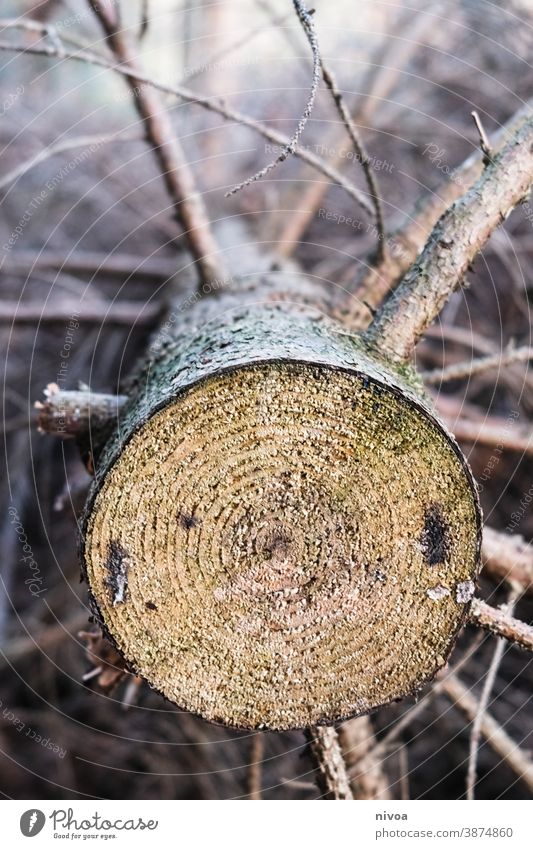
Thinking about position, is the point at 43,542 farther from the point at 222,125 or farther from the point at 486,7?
the point at 486,7

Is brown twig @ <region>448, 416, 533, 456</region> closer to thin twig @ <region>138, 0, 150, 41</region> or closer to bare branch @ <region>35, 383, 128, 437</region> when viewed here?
bare branch @ <region>35, 383, 128, 437</region>

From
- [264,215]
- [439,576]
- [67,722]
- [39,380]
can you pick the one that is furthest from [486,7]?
[67,722]

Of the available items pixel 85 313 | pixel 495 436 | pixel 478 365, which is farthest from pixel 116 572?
pixel 85 313

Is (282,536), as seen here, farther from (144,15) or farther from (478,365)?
(144,15)

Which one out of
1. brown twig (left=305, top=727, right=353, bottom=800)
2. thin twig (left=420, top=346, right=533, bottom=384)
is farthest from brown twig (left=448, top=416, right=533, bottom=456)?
brown twig (left=305, top=727, right=353, bottom=800)

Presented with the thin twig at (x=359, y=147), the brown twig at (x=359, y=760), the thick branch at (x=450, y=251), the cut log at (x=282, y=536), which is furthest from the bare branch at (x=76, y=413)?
the brown twig at (x=359, y=760)
